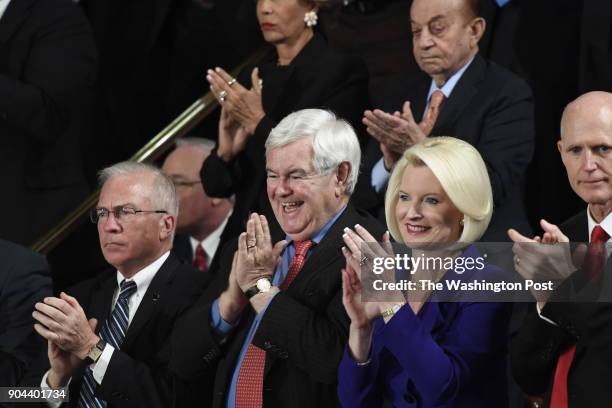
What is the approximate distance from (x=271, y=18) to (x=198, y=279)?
3.59 feet

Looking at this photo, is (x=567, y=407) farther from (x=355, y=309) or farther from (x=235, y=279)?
(x=235, y=279)

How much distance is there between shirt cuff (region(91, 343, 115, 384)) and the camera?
170 inches

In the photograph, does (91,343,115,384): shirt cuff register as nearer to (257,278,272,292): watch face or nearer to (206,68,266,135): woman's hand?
(257,278,272,292): watch face

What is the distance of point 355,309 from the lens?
3.62 m

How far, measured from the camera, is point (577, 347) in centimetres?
348

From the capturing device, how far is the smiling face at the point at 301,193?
4148 millimetres

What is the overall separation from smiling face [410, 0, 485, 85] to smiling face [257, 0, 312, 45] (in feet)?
1.74

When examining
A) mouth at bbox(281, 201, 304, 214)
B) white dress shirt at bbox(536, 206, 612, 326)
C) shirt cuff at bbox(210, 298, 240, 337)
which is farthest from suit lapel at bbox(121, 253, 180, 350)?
white dress shirt at bbox(536, 206, 612, 326)

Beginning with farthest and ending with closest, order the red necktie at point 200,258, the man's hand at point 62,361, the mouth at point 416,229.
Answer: the red necktie at point 200,258, the man's hand at point 62,361, the mouth at point 416,229

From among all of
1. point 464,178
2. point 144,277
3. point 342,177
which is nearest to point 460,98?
point 342,177

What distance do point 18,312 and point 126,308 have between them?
40 centimetres

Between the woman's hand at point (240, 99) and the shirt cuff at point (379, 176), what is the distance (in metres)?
0.45

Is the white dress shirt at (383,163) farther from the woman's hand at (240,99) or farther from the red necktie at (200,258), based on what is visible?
the red necktie at (200,258)

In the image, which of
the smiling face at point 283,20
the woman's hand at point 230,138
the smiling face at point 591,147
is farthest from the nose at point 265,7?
the smiling face at point 591,147
